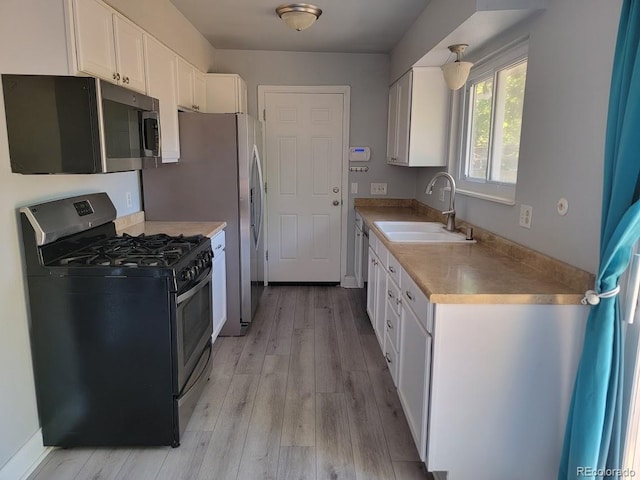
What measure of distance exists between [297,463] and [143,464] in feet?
2.32

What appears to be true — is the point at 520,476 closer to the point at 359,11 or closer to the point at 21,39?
the point at 21,39

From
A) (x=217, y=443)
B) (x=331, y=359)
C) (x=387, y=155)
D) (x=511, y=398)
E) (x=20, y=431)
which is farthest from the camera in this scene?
(x=387, y=155)

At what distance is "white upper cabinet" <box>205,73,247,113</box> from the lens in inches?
156

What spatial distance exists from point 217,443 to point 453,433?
1.15 metres

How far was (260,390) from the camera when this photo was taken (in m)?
2.66

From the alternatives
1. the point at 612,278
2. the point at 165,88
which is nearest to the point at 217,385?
the point at 165,88

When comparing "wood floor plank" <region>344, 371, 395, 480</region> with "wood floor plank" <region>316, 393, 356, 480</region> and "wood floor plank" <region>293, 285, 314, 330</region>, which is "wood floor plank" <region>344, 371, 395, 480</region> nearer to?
"wood floor plank" <region>316, 393, 356, 480</region>

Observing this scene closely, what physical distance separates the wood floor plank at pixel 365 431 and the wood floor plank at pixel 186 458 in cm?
73

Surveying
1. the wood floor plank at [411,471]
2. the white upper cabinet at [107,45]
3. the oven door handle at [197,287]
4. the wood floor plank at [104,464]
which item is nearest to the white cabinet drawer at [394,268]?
the wood floor plank at [411,471]

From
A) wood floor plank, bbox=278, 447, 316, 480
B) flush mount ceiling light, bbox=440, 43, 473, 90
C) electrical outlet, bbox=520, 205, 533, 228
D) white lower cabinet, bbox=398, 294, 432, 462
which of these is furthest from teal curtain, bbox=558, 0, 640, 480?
flush mount ceiling light, bbox=440, 43, 473, 90

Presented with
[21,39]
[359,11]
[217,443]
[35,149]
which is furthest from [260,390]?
[359,11]

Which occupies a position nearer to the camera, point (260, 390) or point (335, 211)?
point (260, 390)

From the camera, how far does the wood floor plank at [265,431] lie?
1.99 metres

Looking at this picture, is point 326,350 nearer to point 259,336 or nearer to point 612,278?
point 259,336
